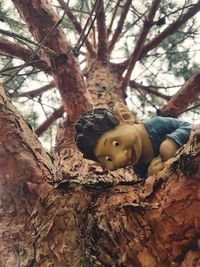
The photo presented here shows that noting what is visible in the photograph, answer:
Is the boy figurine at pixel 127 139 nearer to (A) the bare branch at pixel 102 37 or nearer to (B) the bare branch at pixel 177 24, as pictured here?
(B) the bare branch at pixel 177 24

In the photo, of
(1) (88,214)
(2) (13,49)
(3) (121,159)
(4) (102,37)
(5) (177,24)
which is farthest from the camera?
(4) (102,37)

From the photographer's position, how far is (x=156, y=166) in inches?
37.8

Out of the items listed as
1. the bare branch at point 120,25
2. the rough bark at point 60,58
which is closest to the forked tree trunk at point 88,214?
the rough bark at point 60,58

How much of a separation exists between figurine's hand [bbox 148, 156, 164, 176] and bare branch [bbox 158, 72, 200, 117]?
745 millimetres

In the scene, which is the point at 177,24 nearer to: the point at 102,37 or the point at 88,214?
the point at 102,37

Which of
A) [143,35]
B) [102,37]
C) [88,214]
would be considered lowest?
[88,214]

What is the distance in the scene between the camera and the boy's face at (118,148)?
997 millimetres

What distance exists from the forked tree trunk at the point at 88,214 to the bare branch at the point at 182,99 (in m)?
0.87

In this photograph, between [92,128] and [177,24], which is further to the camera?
[177,24]

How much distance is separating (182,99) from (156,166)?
84 cm

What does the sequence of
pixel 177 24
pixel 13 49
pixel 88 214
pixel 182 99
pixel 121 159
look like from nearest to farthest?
pixel 88 214
pixel 121 159
pixel 182 99
pixel 13 49
pixel 177 24

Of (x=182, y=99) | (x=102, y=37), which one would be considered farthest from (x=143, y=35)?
(x=102, y=37)

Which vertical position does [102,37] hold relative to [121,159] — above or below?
above

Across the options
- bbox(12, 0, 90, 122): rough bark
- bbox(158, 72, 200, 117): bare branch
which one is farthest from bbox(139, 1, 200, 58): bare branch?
bbox(12, 0, 90, 122): rough bark
